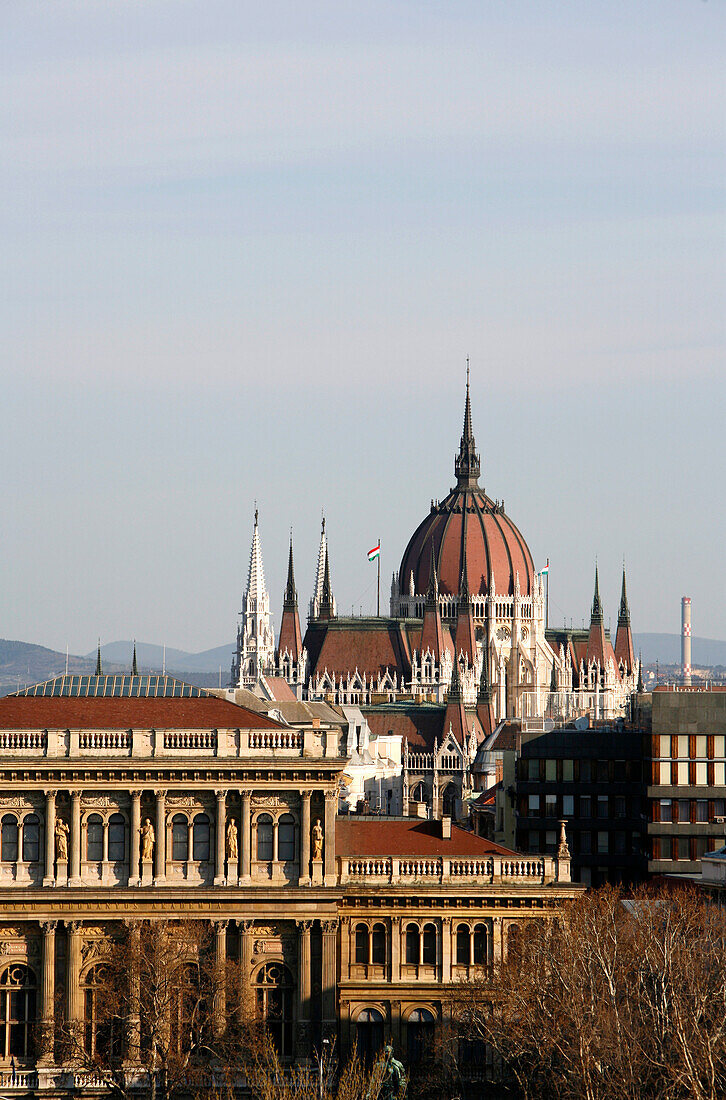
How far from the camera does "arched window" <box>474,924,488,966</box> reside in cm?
8888

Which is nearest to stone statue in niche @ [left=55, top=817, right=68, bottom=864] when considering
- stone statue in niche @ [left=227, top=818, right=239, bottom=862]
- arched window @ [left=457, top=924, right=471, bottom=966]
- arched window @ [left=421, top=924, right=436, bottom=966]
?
stone statue in niche @ [left=227, top=818, right=239, bottom=862]

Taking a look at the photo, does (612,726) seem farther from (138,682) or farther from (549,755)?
(138,682)

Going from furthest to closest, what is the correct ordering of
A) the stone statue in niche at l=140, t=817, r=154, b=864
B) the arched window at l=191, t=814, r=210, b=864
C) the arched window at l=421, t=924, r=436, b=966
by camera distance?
the arched window at l=421, t=924, r=436, b=966 → the arched window at l=191, t=814, r=210, b=864 → the stone statue in niche at l=140, t=817, r=154, b=864

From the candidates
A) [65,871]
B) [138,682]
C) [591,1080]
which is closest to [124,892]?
[65,871]

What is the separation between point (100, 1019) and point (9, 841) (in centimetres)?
743

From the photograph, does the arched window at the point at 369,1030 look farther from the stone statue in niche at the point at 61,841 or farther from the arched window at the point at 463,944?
the stone statue in niche at the point at 61,841

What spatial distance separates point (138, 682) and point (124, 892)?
10.5 m

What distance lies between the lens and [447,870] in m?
89.2

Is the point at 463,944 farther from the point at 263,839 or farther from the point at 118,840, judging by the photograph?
the point at 118,840

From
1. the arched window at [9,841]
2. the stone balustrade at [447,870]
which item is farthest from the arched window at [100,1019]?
the stone balustrade at [447,870]

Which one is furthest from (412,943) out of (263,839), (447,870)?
(263,839)

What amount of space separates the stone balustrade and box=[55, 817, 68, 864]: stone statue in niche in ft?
34.0

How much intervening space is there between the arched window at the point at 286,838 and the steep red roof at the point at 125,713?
3676 millimetres

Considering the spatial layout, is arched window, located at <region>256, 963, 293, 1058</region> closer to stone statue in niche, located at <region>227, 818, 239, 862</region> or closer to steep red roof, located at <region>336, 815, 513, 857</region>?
stone statue in niche, located at <region>227, 818, 239, 862</region>
